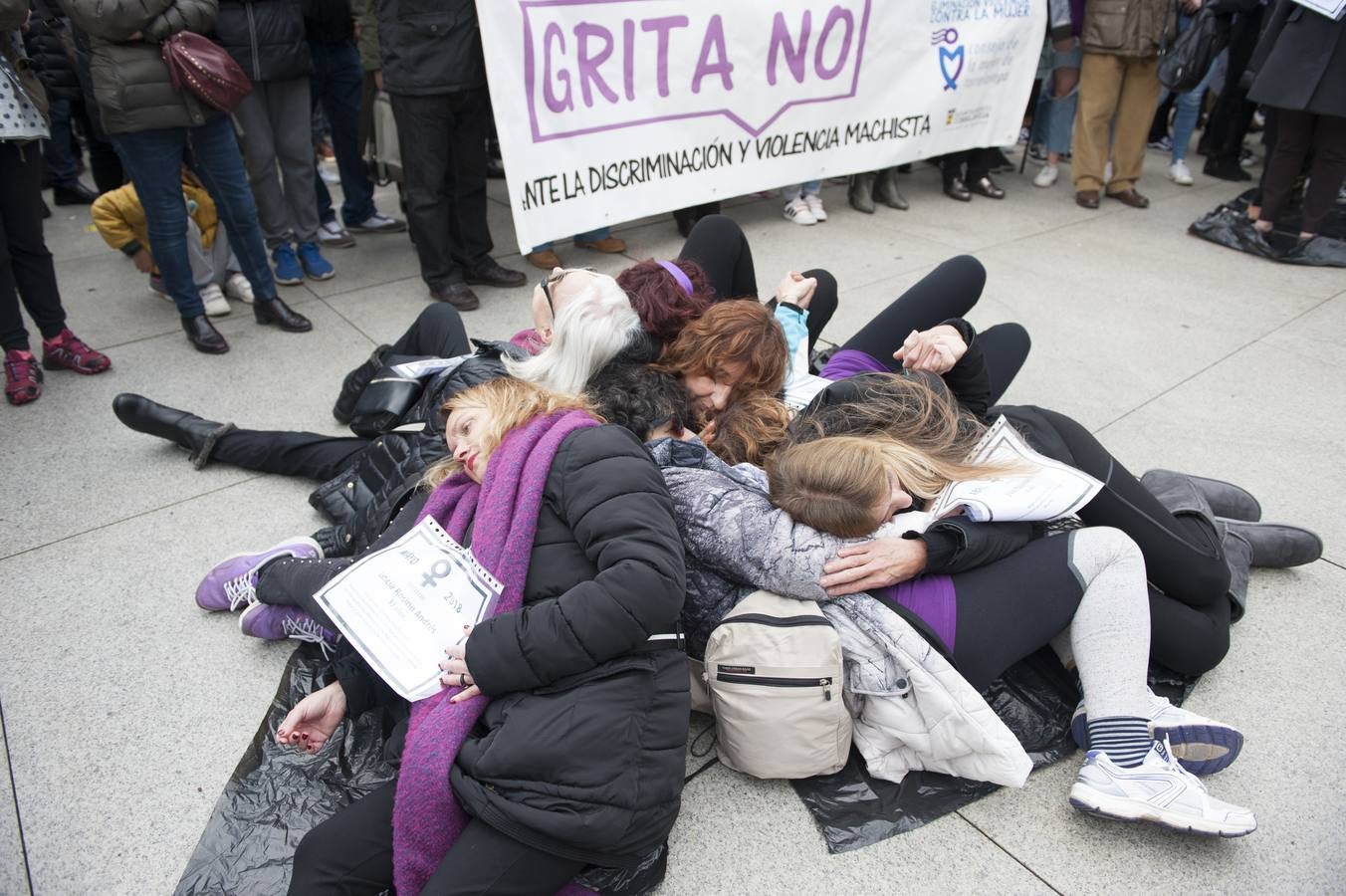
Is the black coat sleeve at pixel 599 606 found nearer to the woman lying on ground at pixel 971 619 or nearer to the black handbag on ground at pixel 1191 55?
the woman lying on ground at pixel 971 619

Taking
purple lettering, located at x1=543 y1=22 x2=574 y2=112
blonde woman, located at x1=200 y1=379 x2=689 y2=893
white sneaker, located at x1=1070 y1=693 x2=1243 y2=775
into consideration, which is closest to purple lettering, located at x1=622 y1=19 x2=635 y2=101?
purple lettering, located at x1=543 y1=22 x2=574 y2=112

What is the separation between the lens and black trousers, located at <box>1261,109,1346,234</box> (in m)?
4.77

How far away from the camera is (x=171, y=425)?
3.01 m

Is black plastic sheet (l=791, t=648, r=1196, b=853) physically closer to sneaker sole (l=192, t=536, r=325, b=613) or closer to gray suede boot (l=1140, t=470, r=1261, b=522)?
gray suede boot (l=1140, t=470, r=1261, b=522)

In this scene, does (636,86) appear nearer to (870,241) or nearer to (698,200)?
(698,200)

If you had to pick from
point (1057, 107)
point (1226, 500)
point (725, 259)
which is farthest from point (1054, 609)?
point (1057, 107)

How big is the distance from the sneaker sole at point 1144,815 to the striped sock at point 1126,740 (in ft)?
0.31

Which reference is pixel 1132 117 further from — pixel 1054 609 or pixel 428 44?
pixel 1054 609

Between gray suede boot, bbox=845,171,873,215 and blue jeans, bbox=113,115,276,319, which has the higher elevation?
blue jeans, bbox=113,115,276,319

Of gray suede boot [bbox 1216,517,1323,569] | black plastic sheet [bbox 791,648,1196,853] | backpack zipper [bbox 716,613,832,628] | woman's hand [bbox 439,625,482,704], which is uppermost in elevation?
woman's hand [bbox 439,625,482,704]

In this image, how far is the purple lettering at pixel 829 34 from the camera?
16.6 ft

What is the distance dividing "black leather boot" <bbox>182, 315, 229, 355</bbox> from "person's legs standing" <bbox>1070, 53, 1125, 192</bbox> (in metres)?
5.54

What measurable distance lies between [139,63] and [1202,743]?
402 centimetres

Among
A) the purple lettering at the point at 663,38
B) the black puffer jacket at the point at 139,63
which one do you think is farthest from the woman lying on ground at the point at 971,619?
the purple lettering at the point at 663,38
